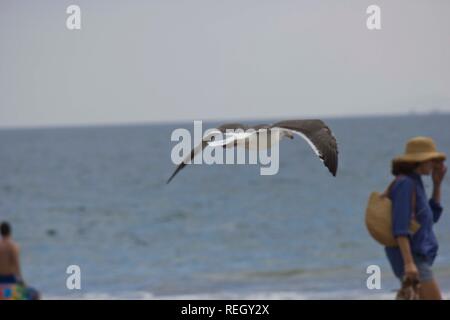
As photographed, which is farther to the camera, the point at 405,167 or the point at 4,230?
the point at 4,230

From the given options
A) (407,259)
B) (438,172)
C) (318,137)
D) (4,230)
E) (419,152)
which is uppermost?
(318,137)

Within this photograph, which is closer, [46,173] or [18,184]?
[18,184]

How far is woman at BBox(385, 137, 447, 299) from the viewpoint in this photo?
22.4 feet

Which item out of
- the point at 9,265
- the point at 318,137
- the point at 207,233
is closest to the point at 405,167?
the point at 318,137

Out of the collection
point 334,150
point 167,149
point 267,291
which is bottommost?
point 267,291

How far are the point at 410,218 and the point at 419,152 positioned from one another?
1.60 feet

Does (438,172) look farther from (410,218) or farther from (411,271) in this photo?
(411,271)

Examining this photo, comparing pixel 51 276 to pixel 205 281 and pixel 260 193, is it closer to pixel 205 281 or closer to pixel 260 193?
pixel 205 281

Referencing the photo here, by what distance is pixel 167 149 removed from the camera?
247ft

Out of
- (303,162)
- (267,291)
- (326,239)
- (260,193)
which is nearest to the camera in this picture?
(267,291)

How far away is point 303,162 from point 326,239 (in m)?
32.1

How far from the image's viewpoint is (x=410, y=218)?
6.87m
